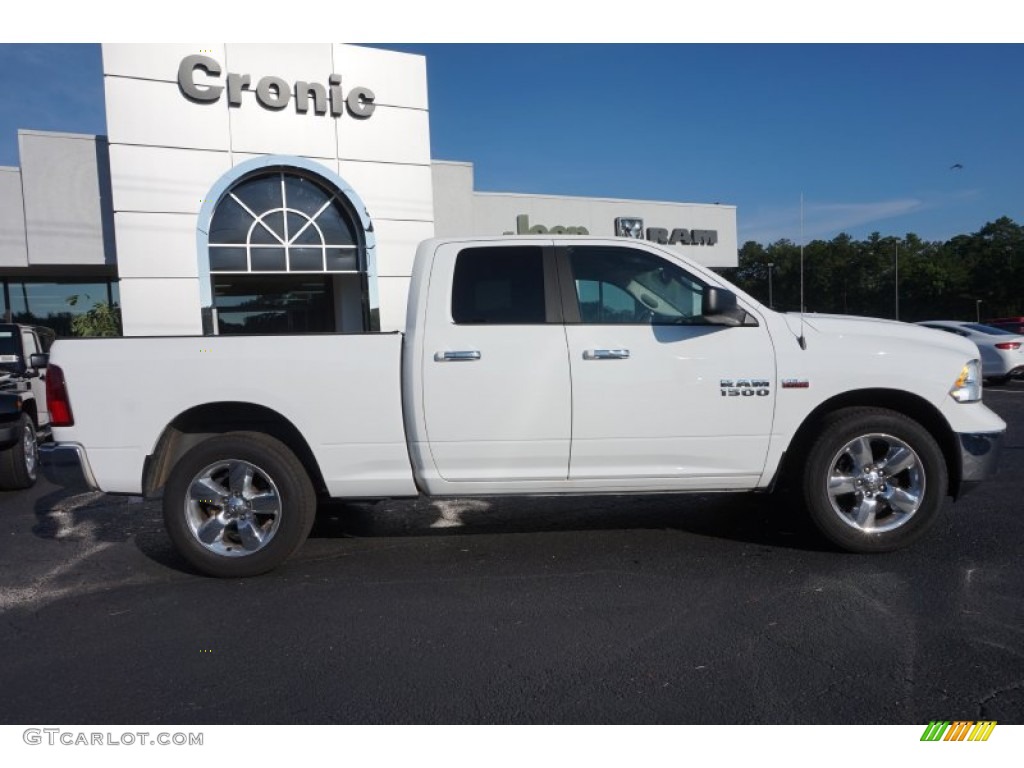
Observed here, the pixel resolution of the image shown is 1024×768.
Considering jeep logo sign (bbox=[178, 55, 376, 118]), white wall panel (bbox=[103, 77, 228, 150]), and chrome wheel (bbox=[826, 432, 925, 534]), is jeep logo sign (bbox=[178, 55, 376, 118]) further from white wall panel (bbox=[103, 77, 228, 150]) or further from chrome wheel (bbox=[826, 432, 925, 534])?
chrome wheel (bbox=[826, 432, 925, 534])

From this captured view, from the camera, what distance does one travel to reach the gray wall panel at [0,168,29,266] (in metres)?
16.7

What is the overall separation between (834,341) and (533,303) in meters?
1.84

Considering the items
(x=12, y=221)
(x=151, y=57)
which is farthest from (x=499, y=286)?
(x=12, y=221)


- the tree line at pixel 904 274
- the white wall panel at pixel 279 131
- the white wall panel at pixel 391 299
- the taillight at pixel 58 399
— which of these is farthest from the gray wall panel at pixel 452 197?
the tree line at pixel 904 274

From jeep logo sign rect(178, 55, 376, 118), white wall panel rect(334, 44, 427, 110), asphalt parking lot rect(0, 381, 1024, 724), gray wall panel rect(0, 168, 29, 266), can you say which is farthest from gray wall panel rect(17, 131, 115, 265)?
asphalt parking lot rect(0, 381, 1024, 724)

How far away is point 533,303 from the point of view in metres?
4.66

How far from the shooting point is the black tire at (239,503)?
4.50m

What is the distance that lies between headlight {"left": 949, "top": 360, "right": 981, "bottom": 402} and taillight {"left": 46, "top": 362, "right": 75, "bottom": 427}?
5285mm

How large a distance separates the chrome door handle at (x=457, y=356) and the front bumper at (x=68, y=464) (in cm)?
221

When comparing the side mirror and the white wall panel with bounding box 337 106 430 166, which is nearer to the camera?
the side mirror

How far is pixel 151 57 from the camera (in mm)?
14992

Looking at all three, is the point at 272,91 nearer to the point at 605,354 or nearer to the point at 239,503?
the point at 239,503

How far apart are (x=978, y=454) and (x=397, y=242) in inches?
565

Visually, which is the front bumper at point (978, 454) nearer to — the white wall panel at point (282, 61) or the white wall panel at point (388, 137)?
the white wall panel at point (388, 137)
